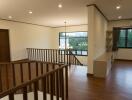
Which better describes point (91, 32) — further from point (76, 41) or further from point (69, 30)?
point (69, 30)

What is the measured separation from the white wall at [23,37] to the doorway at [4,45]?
22cm

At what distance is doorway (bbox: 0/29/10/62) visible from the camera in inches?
290

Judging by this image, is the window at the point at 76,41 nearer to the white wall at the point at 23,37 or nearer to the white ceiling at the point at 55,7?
the white wall at the point at 23,37

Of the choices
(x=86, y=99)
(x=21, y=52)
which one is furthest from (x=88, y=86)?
(x=21, y=52)

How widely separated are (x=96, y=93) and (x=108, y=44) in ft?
18.8

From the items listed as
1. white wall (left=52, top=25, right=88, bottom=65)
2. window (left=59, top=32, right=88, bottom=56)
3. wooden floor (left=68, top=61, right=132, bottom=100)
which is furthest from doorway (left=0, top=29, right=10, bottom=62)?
wooden floor (left=68, top=61, right=132, bottom=100)

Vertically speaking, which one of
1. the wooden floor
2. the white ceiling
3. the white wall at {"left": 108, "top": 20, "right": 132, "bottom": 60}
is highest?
the white ceiling

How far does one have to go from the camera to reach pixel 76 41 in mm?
10430

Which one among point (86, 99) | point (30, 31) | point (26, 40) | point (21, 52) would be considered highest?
point (30, 31)

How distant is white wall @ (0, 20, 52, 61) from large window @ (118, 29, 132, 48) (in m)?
5.90

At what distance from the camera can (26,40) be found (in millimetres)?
8719

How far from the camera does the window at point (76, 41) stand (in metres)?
10.1

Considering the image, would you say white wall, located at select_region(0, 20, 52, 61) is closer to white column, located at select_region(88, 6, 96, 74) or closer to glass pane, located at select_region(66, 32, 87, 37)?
glass pane, located at select_region(66, 32, 87, 37)

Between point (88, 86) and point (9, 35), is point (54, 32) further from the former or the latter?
point (88, 86)
